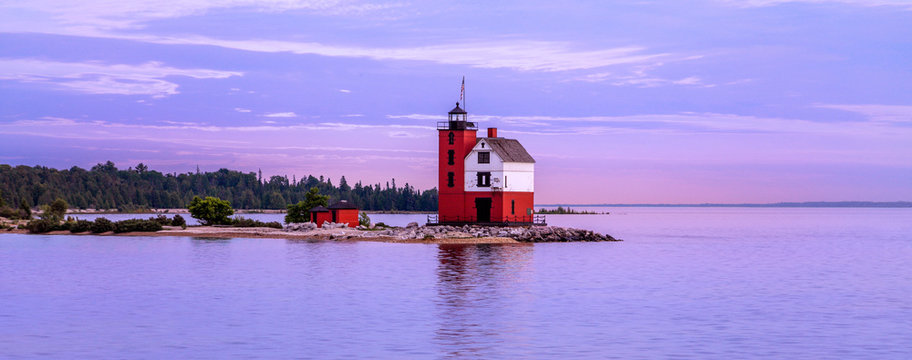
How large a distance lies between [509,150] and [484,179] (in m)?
3.74

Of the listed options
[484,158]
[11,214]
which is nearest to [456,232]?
[484,158]

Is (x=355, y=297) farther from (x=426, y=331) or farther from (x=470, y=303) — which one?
(x=426, y=331)

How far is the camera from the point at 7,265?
164 feet

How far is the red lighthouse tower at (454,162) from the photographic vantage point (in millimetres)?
72750

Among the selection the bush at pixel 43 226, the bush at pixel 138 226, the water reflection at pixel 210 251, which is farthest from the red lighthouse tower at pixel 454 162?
the bush at pixel 43 226

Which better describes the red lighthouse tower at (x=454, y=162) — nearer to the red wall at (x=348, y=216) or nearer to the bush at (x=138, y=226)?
the red wall at (x=348, y=216)

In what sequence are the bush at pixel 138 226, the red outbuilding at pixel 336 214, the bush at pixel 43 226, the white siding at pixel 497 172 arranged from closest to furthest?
1. the white siding at pixel 497 172
2. the red outbuilding at pixel 336 214
3. the bush at pixel 43 226
4. the bush at pixel 138 226

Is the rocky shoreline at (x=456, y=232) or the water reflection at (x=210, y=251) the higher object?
the rocky shoreline at (x=456, y=232)

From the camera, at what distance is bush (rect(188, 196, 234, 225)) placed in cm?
8512

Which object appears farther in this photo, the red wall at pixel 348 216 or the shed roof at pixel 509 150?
the red wall at pixel 348 216

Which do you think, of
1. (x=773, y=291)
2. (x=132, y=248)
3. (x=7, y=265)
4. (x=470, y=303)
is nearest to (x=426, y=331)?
(x=470, y=303)

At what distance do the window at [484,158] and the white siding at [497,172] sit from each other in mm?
247

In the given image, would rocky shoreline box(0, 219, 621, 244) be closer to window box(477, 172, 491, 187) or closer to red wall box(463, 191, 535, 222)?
red wall box(463, 191, 535, 222)

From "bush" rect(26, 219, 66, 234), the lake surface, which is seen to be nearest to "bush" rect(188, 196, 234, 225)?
"bush" rect(26, 219, 66, 234)
